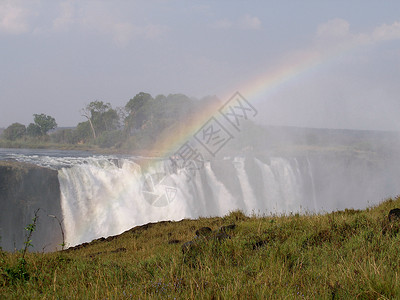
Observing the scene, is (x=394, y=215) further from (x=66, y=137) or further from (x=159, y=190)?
(x=66, y=137)

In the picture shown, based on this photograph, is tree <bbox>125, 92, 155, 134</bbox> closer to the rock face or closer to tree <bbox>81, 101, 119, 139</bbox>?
tree <bbox>81, 101, 119, 139</bbox>

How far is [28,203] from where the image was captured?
18.5m

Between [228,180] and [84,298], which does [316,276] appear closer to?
[84,298]

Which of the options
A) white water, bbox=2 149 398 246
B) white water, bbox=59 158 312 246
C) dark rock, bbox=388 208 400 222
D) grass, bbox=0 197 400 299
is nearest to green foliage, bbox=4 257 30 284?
grass, bbox=0 197 400 299

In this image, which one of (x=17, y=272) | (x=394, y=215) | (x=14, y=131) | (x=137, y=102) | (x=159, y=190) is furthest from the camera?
(x=137, y=102)

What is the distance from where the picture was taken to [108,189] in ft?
69.4

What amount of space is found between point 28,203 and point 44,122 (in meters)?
47.0

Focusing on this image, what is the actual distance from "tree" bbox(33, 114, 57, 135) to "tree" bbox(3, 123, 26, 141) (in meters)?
4.12

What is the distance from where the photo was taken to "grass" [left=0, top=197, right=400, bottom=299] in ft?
9.37

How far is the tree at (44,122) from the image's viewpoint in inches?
2323

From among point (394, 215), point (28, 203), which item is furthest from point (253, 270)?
point (28, 203)

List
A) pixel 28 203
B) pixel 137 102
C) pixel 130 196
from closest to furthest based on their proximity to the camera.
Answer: pixel 28 203
pixel 130 196
pixel 137 102

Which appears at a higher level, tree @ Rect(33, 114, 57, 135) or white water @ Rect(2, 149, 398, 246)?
tree @ Rect(33, 114, 57, 135)

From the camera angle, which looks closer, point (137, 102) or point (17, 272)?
point (17, 272)
